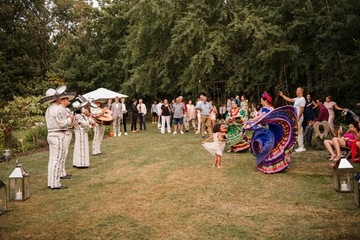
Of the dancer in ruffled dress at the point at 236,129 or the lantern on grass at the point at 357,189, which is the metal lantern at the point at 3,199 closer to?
the lantern on grass at the point at 357,189

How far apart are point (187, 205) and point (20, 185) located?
357cm

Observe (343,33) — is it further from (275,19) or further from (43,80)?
(43,80)

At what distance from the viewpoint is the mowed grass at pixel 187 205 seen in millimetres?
5230

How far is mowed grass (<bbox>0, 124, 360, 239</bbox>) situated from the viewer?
5.23 metres

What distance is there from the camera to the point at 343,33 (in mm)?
18688

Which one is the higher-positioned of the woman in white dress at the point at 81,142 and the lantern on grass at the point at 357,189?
the woman in white dress at the point at 81,142

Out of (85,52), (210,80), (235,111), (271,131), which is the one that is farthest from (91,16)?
(271,131)

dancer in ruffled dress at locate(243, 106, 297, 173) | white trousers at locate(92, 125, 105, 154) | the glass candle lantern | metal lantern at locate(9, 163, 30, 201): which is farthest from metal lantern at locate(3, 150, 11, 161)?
the glass candle lantern

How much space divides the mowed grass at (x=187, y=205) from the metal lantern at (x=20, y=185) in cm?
17

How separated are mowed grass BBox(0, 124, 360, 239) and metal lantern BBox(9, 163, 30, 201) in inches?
6.9

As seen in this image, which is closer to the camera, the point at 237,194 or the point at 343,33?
the point at 237,194

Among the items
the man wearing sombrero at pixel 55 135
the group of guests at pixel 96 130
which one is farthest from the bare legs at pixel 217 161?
the man wearing sombrero at pixel 55 135

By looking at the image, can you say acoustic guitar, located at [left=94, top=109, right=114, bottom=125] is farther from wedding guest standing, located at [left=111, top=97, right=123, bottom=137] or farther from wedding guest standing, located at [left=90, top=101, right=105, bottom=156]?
wedding guest standing, located at [left=111, top=97, right=123, bottom=137]

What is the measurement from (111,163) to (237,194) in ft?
17.1
